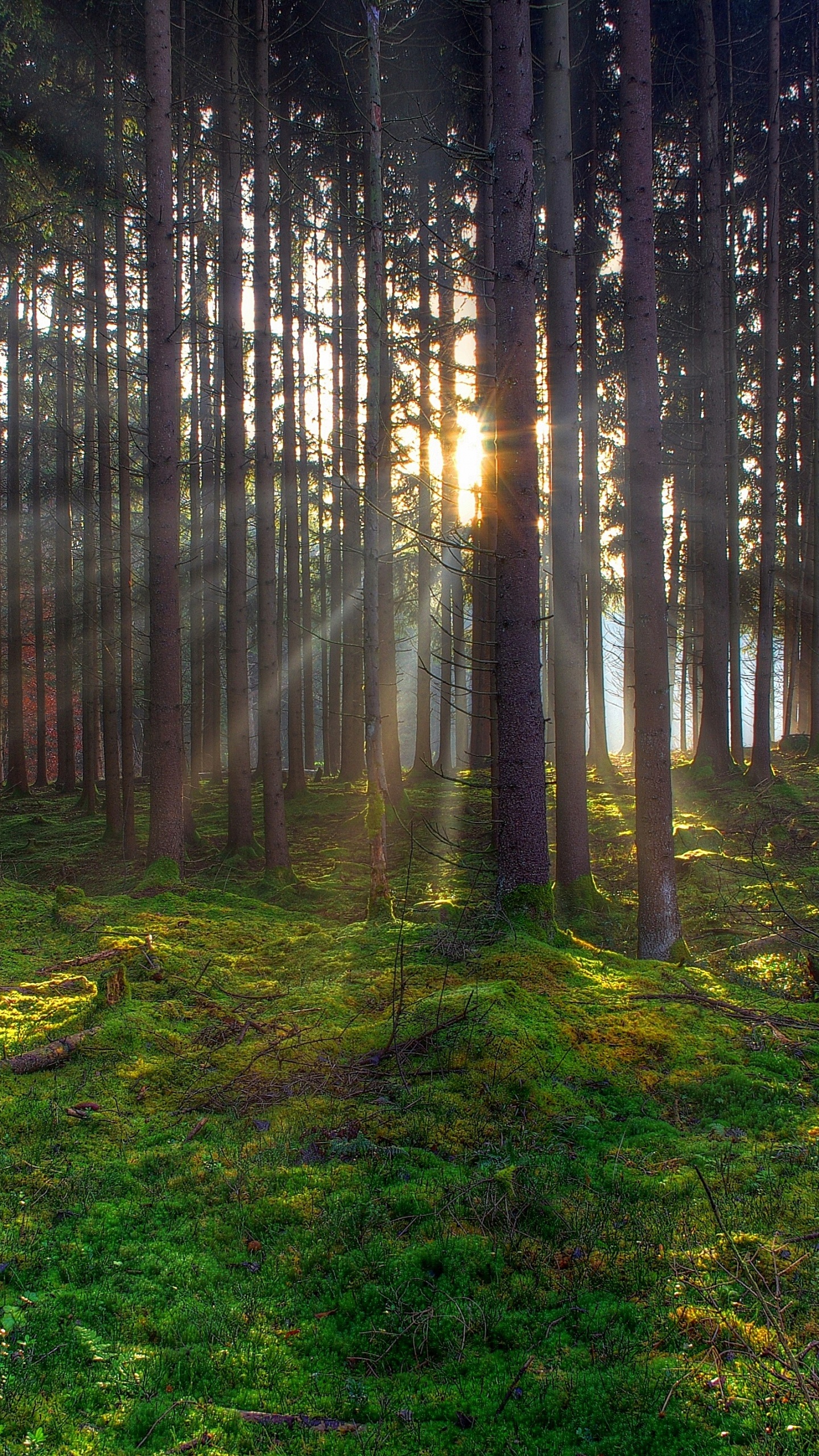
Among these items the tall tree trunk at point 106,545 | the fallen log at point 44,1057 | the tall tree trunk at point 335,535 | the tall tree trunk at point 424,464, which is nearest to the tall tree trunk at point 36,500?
the tall tree trunk at point 106,545

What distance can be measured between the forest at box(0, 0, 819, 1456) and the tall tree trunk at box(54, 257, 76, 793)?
253mm

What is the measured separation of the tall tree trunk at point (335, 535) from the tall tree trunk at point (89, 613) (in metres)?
5.23

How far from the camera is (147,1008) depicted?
5.20 m

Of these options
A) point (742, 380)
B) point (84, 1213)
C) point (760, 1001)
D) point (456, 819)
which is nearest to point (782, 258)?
point (742, 380)

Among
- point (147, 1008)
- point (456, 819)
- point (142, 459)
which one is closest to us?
point (147, 1008)

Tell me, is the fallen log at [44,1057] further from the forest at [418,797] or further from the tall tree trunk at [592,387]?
the tall tree trunk at [592,387]

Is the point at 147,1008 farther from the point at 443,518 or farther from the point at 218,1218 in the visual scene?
the point at 443,518

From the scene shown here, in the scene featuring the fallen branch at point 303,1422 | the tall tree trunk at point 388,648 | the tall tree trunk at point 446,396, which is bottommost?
the fallen branch at point 303,1422

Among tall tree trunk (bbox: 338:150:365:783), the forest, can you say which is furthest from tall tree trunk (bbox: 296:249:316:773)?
tall tree trunk (bbox: 338:150:365:783)

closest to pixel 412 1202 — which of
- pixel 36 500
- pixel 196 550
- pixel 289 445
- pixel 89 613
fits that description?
pixel 289 445

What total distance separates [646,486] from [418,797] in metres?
10.9

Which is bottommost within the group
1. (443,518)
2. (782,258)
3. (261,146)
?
(443,518)

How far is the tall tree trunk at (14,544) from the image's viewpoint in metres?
20.6

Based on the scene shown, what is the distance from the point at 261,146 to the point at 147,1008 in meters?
12.0
